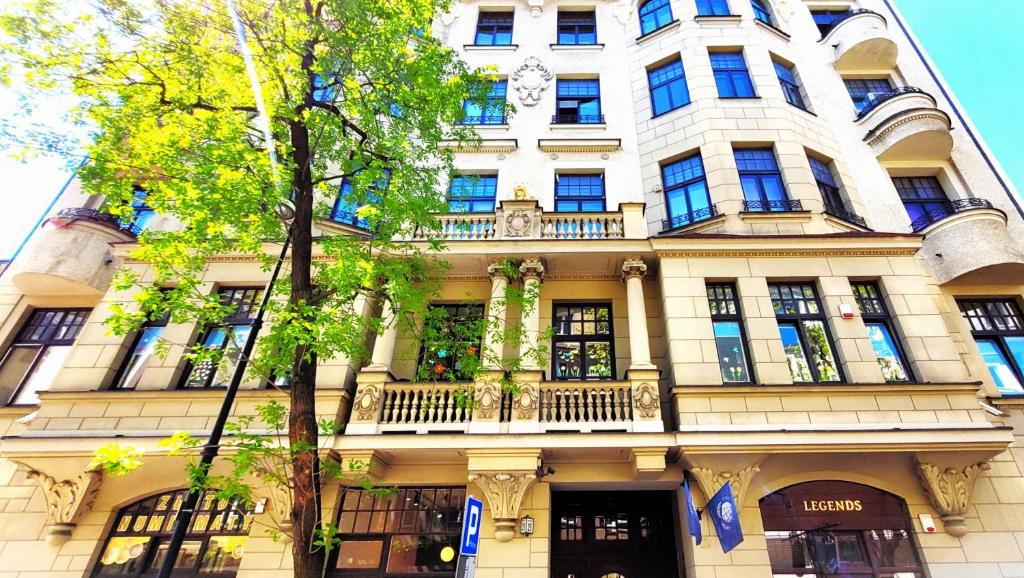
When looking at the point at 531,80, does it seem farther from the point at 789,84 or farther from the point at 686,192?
the point at 789,84

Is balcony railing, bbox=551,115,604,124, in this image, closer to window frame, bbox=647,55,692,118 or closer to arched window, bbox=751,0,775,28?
window frame, bbox=647,55,692,118

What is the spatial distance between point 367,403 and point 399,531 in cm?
262

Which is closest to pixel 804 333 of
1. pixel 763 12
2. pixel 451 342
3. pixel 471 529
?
pixel 451 342

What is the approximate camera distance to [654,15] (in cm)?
1678

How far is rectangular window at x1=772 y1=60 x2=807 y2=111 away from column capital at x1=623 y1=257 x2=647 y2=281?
303 inches

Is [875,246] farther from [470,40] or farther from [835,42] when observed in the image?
[470,40]

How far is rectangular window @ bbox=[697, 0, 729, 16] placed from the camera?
52.1 feet

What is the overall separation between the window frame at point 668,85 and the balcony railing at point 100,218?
50.5 ft

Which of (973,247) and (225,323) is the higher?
(973,247)

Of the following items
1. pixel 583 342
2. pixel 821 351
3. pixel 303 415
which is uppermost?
pixel 583 342

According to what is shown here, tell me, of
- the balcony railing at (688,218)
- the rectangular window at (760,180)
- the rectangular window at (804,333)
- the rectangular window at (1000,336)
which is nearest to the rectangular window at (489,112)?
the balcony railing at (688,218)

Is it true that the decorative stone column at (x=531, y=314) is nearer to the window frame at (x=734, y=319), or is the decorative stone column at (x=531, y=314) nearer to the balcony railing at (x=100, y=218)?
the window frame at (x=734, y=319)

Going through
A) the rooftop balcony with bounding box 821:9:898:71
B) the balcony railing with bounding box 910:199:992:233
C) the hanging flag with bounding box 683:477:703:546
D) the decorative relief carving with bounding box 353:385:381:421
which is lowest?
the hanging flag with bounding box 683:477:703:546

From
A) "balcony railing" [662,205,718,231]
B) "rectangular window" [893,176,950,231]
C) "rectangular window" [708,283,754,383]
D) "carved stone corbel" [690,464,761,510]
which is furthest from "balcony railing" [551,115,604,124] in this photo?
"carved stone corbel" [690,464,761,510]
